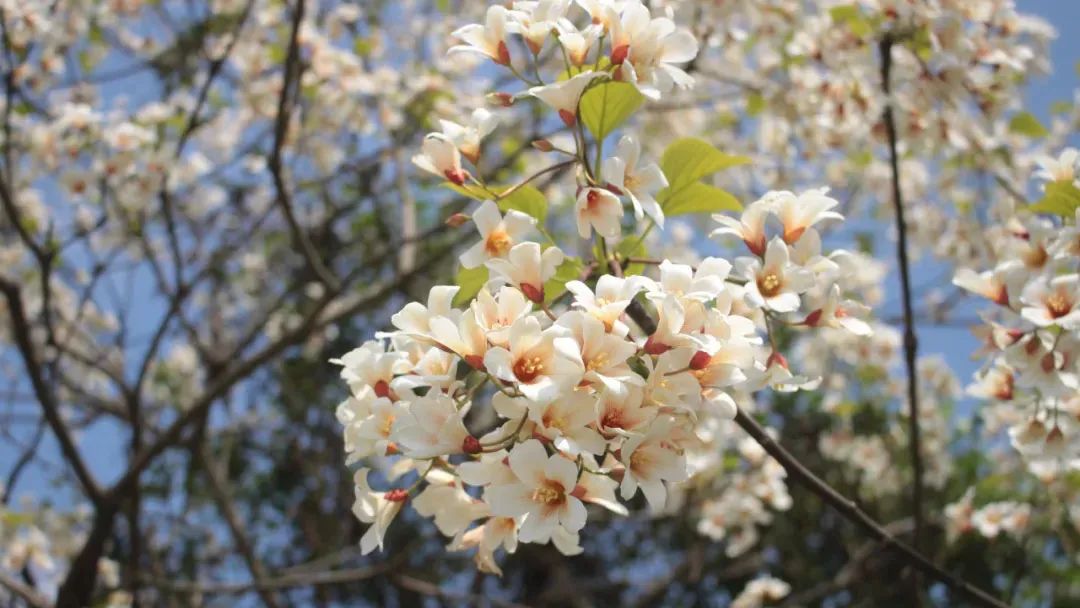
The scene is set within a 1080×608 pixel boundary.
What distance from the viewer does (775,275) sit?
1260 mm

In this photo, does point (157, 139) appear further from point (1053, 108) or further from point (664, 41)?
point (1053, 108)

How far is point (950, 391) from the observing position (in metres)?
6.47

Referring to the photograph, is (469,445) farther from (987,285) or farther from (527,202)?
(987,285)

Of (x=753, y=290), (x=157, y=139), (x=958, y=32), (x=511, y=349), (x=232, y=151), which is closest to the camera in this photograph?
(x=511, y=349)

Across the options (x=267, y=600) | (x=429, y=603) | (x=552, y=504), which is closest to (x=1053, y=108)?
(x=552, y=504)

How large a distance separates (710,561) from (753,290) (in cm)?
653

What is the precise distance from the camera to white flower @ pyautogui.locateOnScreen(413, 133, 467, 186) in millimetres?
1300

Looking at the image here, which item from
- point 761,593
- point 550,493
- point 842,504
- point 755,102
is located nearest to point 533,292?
point 550,493

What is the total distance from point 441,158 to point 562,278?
0.23 m

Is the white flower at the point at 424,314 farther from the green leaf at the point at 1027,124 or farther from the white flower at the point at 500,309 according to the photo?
the green leaf at the point at 1027,124

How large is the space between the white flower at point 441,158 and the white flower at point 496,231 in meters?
0.08

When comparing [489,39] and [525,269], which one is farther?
[489,39]

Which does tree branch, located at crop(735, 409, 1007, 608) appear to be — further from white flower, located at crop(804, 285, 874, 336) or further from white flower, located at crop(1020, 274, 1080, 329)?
white flower, located at crop(1020, 274, 1080, 329)

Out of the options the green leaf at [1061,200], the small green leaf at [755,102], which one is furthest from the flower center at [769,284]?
the small green leaf at [755,102]
